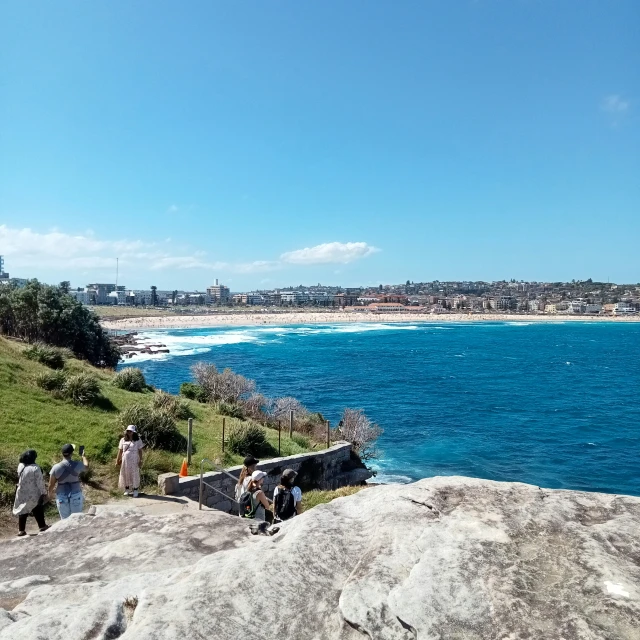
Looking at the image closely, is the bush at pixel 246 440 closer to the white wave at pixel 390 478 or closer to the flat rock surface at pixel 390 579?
the white wave at pixel 390 478

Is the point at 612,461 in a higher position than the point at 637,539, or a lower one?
lower

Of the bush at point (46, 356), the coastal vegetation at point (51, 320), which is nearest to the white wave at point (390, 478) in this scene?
the bush at point (46, 356)

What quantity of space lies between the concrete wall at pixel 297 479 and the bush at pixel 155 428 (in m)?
2.31

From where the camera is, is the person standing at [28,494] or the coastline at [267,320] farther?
the coastline at [267,320]

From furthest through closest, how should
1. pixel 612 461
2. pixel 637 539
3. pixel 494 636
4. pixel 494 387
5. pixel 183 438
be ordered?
pixel 494 387 → pixel 612 461 → pixel 183 438 → pixel 637 539 → pixel 494 636

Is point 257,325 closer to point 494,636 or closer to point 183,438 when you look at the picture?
point 183,438

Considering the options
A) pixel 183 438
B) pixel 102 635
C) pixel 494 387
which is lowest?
pixel 494 387

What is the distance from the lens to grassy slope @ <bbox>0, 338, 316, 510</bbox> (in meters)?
11.8

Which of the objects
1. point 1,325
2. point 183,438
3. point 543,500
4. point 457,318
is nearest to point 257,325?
point 457,318

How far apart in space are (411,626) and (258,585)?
1.20 meters

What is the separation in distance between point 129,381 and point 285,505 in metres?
15.5

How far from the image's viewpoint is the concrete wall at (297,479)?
444 inches

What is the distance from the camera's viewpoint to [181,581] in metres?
4.28

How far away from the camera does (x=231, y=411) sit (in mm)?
20547
